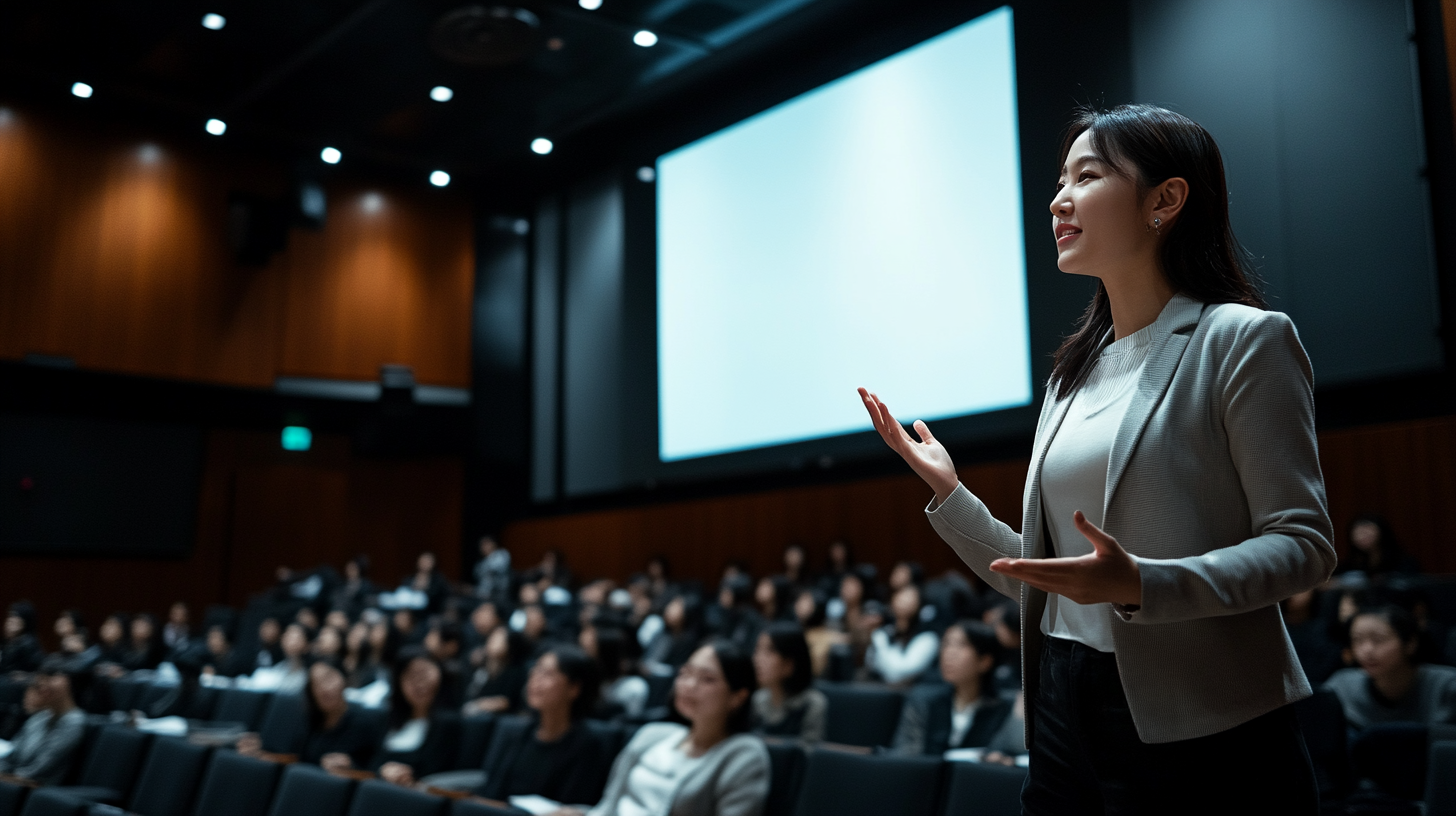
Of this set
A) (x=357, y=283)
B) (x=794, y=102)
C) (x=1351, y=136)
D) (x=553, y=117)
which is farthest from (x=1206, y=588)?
(x=357, y=283)

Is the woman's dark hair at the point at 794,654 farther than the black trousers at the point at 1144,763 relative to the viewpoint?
Yes

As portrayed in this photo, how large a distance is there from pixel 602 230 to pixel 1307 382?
10777mm

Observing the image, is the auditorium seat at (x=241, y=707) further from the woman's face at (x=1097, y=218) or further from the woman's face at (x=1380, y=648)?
the woman's face at (x=1097, y=218)

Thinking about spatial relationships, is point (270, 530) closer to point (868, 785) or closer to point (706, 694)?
point (706, 694)

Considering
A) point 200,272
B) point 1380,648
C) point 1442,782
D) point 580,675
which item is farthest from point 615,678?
point 200,272

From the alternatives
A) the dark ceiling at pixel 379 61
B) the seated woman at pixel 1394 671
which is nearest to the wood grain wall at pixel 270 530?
the dark ceiling at pixel 379 61

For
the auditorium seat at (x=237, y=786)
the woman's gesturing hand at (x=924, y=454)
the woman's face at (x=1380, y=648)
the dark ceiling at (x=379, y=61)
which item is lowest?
the auditorium seat at (x=237, y=786)

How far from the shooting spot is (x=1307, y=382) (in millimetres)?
991

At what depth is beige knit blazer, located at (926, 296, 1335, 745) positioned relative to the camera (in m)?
0.90

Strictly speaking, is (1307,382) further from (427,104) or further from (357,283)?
(357,283)

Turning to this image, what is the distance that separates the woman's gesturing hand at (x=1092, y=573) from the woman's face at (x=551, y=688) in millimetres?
2801

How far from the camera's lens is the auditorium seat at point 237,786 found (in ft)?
10.4

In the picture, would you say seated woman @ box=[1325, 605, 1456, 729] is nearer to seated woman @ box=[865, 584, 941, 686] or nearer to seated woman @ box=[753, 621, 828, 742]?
seated woman @ box=[753, 621, 828, 742]

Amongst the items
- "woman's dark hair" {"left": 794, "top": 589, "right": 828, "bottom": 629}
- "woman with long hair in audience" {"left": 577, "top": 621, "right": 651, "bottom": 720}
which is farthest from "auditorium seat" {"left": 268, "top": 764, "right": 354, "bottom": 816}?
"woman's dark hair" {"left": 794, "top": 589, "right": 828, "bottom": 629}
